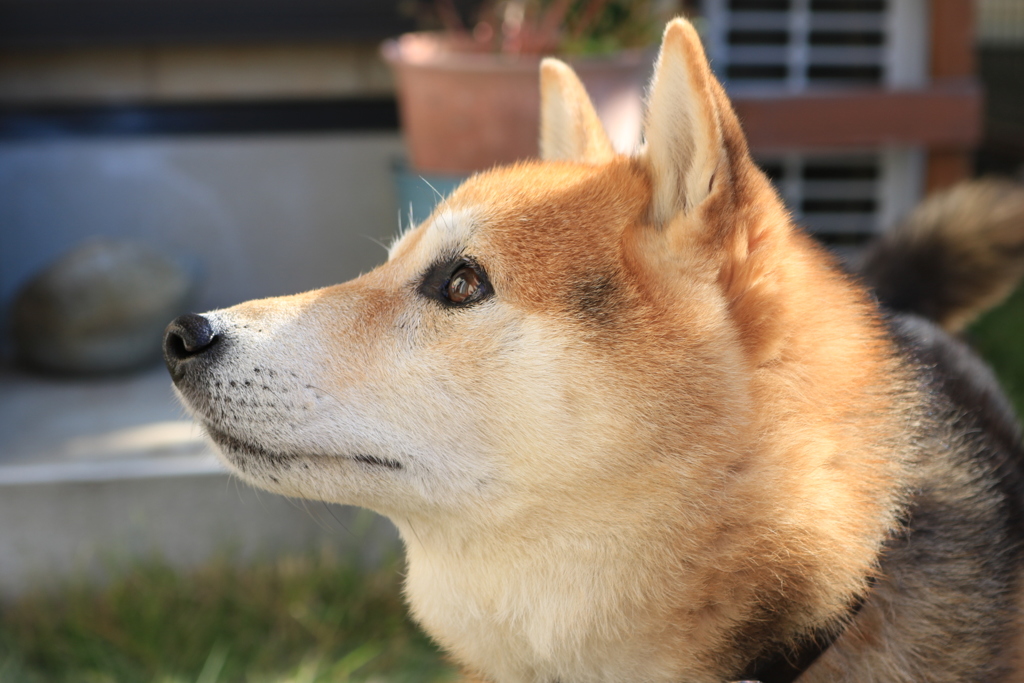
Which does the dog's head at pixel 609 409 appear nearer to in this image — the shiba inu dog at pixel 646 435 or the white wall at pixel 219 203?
the shiba inu dog at pixel 646 435

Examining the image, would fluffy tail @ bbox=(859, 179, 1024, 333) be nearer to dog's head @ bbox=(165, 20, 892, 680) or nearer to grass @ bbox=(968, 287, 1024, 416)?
grass @ bbox=(968, 287, 1024, 416)

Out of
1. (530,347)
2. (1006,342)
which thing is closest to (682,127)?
(530,347)

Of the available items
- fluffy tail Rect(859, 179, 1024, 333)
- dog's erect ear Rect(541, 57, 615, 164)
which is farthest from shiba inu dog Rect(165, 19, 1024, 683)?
fluffy tail Rect(859, 179, 1024, 333)

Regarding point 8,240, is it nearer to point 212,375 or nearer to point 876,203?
point 212,375

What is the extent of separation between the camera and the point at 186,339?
171 centimetres

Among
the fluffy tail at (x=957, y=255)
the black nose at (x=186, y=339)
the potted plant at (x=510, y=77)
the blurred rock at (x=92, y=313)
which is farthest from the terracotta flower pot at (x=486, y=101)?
the black nose at (x=186, y=339)

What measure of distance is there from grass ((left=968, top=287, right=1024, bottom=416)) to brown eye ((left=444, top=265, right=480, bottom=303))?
9.81 ft

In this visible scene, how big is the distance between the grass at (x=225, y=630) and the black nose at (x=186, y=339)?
1449 millimetres

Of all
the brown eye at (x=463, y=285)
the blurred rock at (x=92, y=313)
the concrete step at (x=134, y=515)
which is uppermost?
the brown eye at (x=463, y=285)

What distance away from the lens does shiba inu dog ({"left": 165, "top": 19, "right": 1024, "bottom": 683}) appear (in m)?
1.61

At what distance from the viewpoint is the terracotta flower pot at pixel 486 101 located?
3.69 metres

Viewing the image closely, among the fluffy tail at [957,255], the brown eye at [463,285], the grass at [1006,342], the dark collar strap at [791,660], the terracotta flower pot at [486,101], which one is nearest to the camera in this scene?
the dark collar strap at [791,660]

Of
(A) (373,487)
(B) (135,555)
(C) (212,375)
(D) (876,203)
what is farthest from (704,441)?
(D) (876,203)

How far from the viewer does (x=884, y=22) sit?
4.75 m
